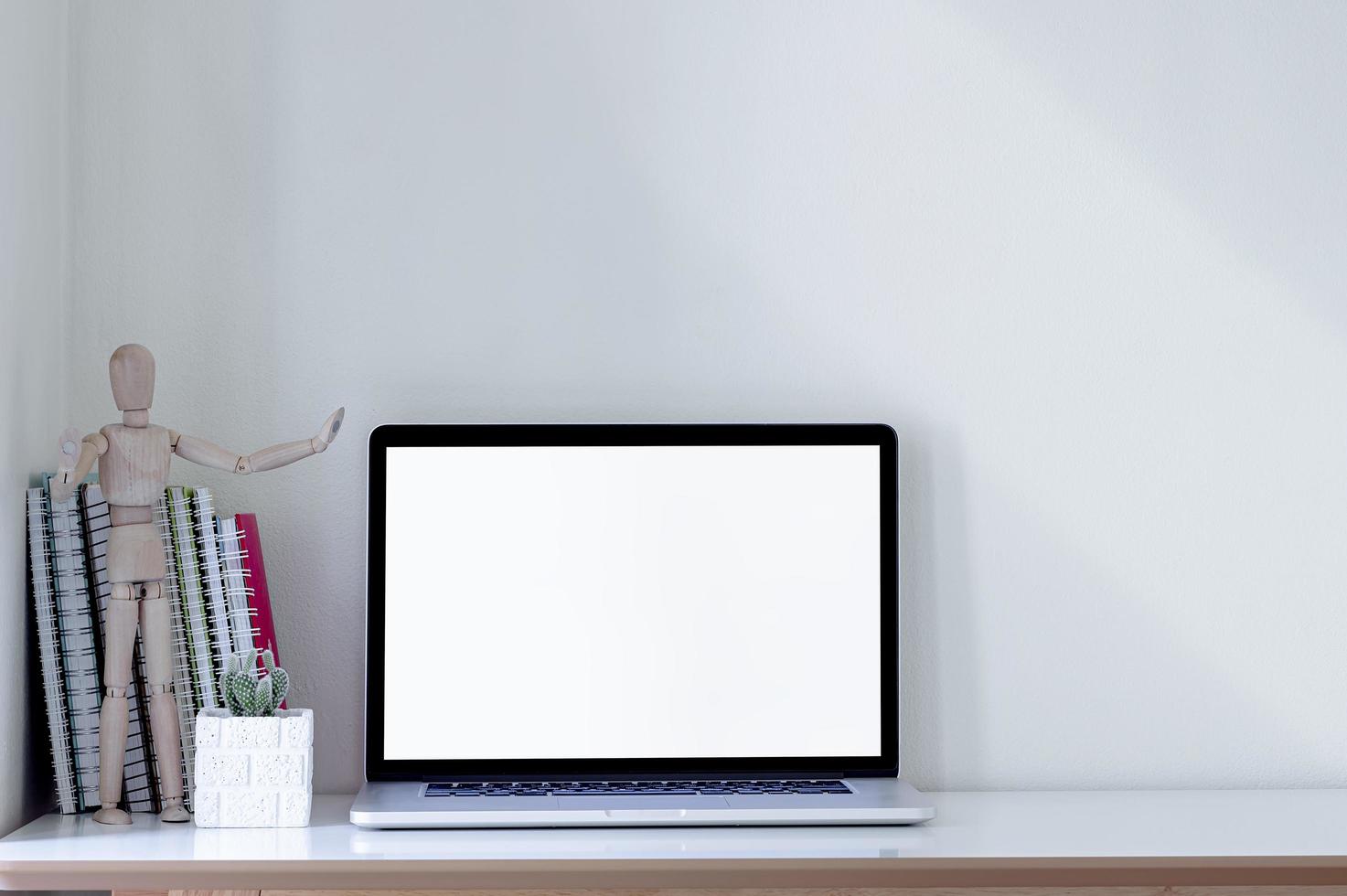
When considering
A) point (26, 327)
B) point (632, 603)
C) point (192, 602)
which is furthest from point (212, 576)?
point (632, 603)

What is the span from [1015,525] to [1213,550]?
231 millimetres

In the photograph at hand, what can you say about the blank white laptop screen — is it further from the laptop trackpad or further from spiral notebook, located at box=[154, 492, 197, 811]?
spiral notebook, located at box=[154, 492, 197, 811]

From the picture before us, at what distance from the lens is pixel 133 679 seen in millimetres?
1162

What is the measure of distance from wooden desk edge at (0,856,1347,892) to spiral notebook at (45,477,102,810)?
0.18 m

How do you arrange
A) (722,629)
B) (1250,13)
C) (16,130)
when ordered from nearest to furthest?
(16,130)
(722,629)
(1250,13)

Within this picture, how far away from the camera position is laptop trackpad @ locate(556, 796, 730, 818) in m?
1.10

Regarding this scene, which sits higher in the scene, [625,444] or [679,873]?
[625,444]

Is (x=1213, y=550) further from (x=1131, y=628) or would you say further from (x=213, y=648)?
(x=213, y=648)

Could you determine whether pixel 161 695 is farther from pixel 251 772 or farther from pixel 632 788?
pixel 632 788

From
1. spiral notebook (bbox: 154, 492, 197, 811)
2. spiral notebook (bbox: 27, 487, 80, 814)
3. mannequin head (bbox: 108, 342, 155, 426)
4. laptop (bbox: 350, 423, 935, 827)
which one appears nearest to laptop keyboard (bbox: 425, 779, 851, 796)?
laptop (bbox: 350, 423, 935, 827)

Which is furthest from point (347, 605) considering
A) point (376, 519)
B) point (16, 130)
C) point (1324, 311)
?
point (1324, 311)

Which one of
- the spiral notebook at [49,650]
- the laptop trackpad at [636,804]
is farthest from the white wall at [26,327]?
the laptop trackpad at [636,804]

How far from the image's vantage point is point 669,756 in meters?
1.23

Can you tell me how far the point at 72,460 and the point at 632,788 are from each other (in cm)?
62
